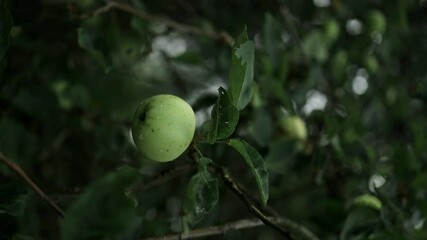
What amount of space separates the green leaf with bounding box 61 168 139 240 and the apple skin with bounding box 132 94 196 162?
0.08 m

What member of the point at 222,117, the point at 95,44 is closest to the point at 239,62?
the point at 222,117

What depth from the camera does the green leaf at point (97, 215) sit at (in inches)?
22.1

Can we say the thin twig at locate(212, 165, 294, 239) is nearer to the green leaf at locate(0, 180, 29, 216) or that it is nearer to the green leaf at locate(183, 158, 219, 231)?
the green leaf at locate(183, 158, 219, 231)

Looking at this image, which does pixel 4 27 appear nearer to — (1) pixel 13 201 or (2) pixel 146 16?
(1) pixel 13 201

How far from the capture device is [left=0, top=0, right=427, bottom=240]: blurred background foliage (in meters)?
0.92

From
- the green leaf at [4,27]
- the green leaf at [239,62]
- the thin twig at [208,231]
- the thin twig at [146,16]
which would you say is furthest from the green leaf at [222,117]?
the thin twig at [146,16]

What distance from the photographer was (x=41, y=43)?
46.3 inches

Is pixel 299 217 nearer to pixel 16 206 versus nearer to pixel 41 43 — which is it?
pixel 41 43

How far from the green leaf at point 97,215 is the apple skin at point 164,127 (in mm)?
82

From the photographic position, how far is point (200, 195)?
2.19 ft

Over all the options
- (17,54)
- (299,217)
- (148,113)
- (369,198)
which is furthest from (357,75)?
(148,113)

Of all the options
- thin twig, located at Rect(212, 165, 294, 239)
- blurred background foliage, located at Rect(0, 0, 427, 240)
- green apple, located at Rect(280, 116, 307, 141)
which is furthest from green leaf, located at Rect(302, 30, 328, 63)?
thin twig, located at Rect(212, 165, 294, 239)

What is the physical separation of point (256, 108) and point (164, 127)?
423mm

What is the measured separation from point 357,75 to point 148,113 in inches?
34.5
